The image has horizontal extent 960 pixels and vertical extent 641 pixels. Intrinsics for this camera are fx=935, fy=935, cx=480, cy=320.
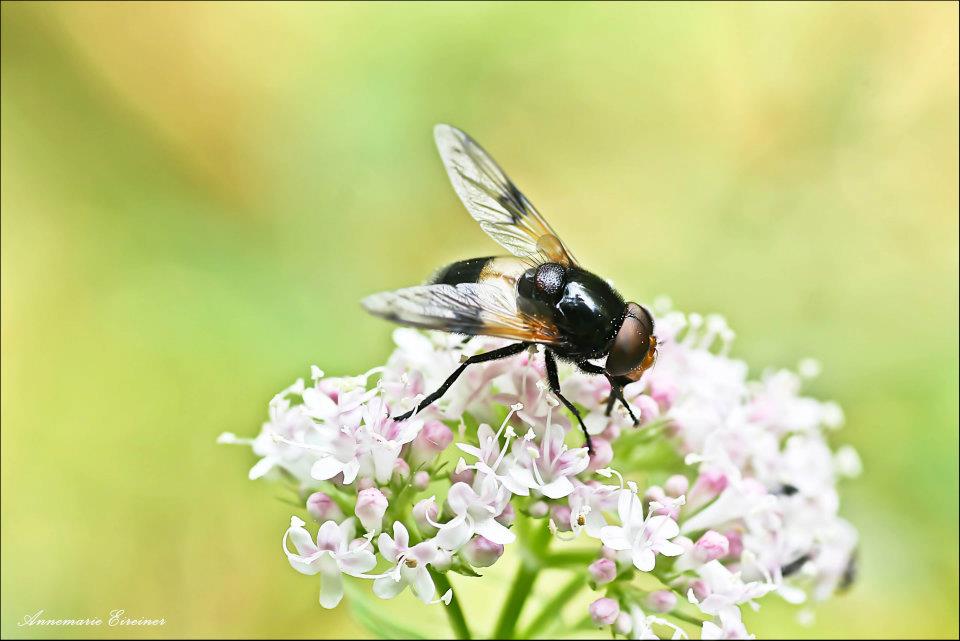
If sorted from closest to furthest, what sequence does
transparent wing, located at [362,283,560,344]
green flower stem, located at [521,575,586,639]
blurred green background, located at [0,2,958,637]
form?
transparent wing, located at [362,283,560,344] → green flower stem, located at [521,575,586,639] → blurred green background, located at [0,2,958,637]

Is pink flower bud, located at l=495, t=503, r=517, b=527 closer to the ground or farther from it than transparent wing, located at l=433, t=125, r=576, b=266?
closer to the ground

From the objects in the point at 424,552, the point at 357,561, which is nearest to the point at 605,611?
the point at 424,552

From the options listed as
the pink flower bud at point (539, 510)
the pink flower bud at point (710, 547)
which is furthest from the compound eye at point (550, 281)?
the pink flower bud at point (710, 547)

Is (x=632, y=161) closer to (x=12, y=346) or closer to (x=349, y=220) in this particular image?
(x=349, y=220)

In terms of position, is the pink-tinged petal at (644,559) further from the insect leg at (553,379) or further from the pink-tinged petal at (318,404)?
the pink-tinged petal at (318,404)

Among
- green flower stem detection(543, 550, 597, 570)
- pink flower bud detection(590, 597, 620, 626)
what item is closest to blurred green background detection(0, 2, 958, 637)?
green flower stem detection(543, 550, 597, 570)

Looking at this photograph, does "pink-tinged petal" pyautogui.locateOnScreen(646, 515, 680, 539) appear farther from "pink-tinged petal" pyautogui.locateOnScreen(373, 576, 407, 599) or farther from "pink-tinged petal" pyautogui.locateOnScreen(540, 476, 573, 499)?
"pink-tinged petal" pyautogui.locateOnScreen(373, 576, 407, 599)

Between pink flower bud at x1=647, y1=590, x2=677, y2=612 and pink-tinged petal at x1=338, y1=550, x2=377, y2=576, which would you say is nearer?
pink-tinged petal at x1=338, y1=550, x2=377, y2=576
